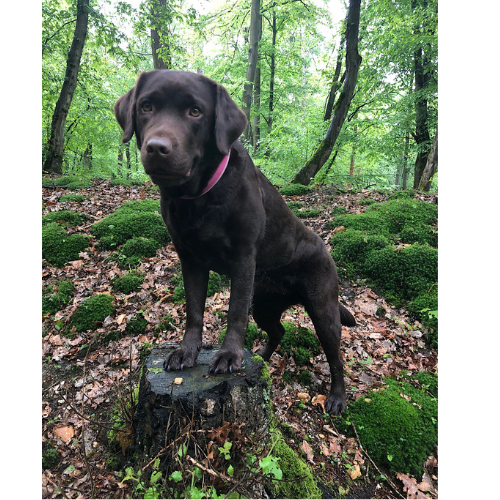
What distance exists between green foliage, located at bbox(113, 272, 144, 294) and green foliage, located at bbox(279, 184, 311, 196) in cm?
552

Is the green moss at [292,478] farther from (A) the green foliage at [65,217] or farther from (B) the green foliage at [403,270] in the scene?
(A) the green foliage at [65,217]

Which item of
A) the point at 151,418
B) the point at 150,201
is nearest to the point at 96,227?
the point at 150,201

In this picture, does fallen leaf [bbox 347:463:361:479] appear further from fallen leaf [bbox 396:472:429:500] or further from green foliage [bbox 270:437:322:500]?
green foliage [bbox 270:437:322:500]

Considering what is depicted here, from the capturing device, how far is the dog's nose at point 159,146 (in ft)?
6.05

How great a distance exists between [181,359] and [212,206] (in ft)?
3.97

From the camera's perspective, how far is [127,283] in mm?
4957

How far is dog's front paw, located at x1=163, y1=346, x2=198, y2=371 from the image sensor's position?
2.45m

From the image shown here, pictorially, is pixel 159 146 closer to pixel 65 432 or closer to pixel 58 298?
pixel 65 432

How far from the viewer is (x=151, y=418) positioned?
2.15 m

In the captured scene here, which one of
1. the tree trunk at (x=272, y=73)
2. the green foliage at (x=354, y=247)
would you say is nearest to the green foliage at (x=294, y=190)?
the green foliage at (x=354, y=247)

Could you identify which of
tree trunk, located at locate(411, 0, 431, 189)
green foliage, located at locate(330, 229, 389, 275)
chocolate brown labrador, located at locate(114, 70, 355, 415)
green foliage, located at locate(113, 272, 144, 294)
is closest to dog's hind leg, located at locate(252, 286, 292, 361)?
chocolate brown labrador, located at locate(114, 70, 355, 415)

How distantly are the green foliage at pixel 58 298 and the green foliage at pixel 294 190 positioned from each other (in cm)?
626
